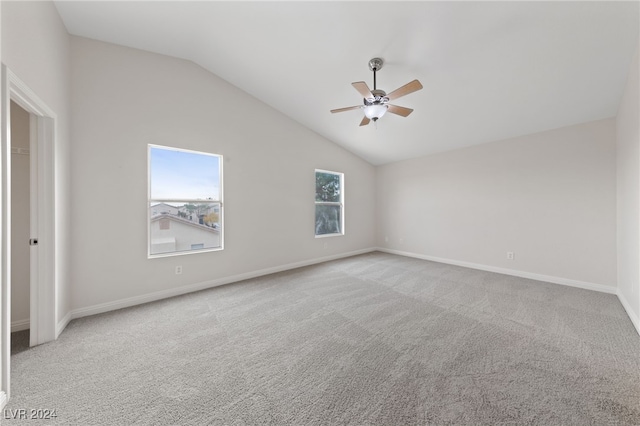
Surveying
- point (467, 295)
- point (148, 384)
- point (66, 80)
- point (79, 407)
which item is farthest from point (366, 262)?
point (66, 80)

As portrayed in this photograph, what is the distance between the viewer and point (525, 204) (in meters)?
4.05

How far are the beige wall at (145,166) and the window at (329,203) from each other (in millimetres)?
385

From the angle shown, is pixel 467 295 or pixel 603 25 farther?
pixel 467 295

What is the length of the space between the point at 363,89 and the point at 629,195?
3.40 m

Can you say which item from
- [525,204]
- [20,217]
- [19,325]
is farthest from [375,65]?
[19,325]

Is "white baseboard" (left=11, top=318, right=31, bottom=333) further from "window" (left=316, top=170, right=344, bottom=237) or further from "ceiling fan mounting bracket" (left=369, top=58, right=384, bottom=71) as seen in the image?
"ceiling fan mounting bracket" (left=369, top=58, right=384, bottom=71)

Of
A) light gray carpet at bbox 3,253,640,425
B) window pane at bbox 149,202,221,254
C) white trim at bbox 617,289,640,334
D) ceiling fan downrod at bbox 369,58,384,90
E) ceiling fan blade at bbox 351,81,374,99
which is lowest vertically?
light gray carpet at bbox 3,253,640,425

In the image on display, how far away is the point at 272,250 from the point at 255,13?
3.47m

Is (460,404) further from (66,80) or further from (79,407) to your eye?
(66,80)

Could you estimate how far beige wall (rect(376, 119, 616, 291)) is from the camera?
11.2 feet

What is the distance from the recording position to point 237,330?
7.77 feet

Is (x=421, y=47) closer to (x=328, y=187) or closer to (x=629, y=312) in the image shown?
(x=328, y=187)

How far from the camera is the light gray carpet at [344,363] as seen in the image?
4.66 feet

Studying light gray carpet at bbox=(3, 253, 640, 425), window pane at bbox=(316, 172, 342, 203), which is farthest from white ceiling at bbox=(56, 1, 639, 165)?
light gray carpet at bbox=(3, 253, 640, 425)
